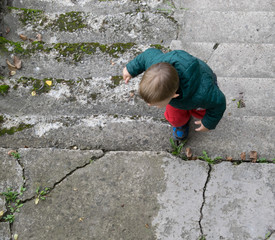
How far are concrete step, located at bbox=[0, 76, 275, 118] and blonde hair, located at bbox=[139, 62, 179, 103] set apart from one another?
0.84 metres

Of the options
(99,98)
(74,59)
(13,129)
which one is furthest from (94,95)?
(13,129)

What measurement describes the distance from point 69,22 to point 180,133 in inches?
83.6

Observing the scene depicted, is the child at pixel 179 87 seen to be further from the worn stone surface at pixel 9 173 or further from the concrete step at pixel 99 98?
the worn stone surface at pixel 9 173

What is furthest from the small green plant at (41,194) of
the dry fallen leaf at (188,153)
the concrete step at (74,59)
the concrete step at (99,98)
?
the concrete step at (74,59)

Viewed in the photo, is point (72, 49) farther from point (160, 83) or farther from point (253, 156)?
point (253, 156)

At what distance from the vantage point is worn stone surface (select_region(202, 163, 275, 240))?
1761 mm

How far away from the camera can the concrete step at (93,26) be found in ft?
10.5

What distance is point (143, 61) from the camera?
6.39 ft

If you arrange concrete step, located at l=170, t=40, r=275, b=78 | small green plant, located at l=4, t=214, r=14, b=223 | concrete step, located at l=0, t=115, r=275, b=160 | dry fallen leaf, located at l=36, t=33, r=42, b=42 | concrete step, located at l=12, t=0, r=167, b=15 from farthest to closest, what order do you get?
concrete step, located at l=12, t=0, r=167, b=15 → dry fallen leaf, located at l=36, t=33, r=42, b=42 → concrete step, located at l=170, t=40, r=275, b=78 → concrete step, located at l=0, t=115, r=275, b=160 → small green plant, located at l=4, t=214, r=14, b=223

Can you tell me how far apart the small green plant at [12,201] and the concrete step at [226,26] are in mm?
2334

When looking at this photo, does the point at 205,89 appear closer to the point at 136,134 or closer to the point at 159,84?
the point at 159,84

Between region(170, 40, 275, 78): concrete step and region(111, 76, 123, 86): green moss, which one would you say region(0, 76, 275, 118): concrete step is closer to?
region(111, 76, 123, 86): green moss

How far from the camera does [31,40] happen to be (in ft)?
10.6

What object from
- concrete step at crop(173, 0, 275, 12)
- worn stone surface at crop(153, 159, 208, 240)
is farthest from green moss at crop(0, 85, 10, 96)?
concrete step at crop(173, 0, 275, 12)
